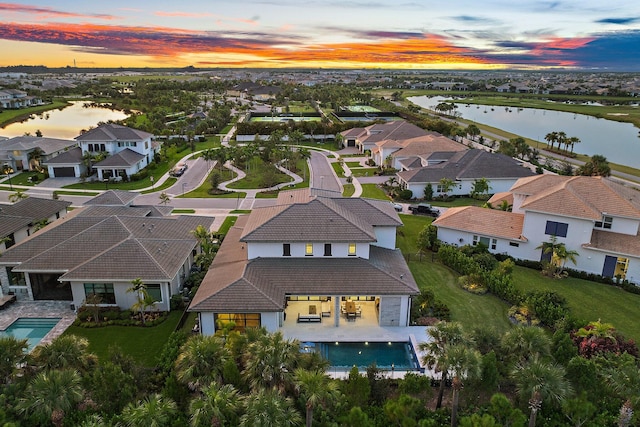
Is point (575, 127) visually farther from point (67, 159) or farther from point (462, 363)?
point (462, 363)

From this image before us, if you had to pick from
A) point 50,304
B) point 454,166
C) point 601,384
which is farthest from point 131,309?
point 454,166

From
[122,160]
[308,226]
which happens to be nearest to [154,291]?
[308,226]

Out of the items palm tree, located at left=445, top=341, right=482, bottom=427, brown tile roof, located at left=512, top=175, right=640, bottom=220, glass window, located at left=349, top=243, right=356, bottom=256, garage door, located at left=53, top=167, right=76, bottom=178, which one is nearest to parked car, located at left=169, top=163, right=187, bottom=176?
garage door, located at left=53, top=167, right=76, bottom=178

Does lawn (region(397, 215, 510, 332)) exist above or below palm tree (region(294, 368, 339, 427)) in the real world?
below

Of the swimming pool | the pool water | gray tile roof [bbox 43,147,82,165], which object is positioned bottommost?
the pool water

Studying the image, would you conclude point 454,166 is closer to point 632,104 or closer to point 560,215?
point 560,215

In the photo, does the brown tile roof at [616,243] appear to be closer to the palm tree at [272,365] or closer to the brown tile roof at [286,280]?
the brown tile roof at [286,280]

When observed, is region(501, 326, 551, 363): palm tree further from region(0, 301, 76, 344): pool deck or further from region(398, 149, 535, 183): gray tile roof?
region(398, 149, 535, 183): gray tile roof

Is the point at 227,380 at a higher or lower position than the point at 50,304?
higher
